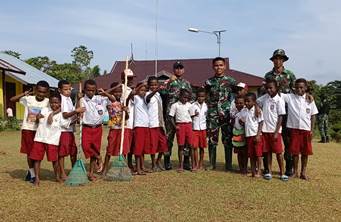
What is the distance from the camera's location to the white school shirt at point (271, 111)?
6.76 metres

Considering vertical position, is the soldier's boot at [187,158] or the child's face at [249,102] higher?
the child's face at [249,102]

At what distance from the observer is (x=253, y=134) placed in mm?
6895

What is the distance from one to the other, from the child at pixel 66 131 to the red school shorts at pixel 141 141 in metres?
1.02

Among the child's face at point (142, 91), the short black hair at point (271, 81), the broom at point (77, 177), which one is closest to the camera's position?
the broom at point (77, 177)

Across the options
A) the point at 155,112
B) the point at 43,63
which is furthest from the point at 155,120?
the point at 43,63

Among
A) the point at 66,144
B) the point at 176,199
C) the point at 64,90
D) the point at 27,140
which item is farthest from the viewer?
the point at 64,90

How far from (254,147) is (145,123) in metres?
1.87

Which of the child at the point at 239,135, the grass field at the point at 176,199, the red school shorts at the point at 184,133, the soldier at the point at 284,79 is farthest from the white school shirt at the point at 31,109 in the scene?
the soldier at the point at 284,79

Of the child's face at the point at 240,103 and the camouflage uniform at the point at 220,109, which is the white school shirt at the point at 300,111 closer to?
the child's face at the point at 240,103

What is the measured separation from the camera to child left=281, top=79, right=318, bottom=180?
6750 mm

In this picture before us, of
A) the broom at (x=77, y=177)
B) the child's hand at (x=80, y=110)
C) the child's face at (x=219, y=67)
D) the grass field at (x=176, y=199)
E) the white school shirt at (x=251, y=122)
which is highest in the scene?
the child's face at (x=219, y=67)

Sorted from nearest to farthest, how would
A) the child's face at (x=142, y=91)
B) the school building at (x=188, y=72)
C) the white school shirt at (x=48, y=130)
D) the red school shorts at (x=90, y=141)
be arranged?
the white school shirt at (x=48, y=130) < the red school shorts at (x=90, y=141) < the child's face at (x=142, y=91) < the school building at (x=188, y=72)

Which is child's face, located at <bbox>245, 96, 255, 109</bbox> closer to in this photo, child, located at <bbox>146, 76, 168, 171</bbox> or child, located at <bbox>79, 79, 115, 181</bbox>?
child, located at <bbox>146, 76, 168, 171</bbox>

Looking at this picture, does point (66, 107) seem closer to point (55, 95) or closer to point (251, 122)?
point (55, 95)
